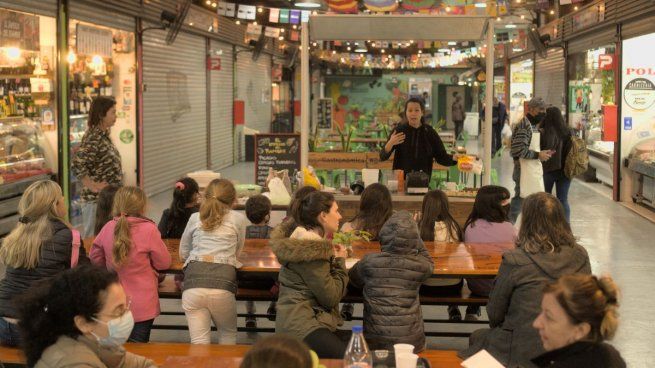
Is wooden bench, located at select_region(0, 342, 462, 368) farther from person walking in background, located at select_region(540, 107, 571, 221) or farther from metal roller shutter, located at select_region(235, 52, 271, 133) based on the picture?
metal roller shutter, located at select_region(235, 52, 271, 133)

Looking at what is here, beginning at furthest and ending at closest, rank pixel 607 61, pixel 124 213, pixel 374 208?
pixel 607 61
pixel 374 208
pixel 124 213

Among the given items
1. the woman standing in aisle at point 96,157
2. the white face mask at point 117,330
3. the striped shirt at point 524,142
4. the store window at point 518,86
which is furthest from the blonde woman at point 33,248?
the store window at point 518,86

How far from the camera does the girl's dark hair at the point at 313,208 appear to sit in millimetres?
5309

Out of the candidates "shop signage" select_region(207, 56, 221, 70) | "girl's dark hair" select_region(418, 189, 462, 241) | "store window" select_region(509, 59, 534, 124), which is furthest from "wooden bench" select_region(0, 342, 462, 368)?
"store window" select_region(509, 59, 534, 124)

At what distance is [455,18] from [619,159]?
738 centimetres

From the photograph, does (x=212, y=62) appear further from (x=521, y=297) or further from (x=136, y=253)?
(x=521, y=297)

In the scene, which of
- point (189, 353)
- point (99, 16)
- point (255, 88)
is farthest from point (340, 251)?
point (255, 88)

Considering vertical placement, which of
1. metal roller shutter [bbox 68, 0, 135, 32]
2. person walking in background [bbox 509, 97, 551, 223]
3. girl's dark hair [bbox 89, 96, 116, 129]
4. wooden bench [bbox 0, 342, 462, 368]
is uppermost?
metal roller shutter [bbox 68, 0, 135, 32]

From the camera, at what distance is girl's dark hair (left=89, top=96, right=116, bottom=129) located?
8.52 metres

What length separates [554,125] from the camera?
11.3 m

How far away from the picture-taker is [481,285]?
6555 mm

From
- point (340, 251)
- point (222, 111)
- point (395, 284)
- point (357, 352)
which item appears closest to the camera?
point (357, 352)

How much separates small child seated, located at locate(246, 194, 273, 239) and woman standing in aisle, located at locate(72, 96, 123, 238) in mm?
1968

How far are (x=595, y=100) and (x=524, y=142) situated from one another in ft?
25.0
